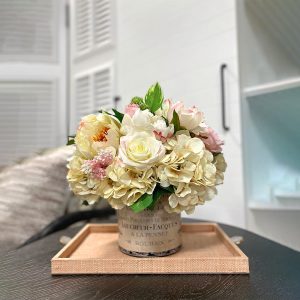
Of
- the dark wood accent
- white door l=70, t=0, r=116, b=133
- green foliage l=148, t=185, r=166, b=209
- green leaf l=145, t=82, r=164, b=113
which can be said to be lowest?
the dark wood accent

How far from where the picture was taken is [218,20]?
4.29 ft

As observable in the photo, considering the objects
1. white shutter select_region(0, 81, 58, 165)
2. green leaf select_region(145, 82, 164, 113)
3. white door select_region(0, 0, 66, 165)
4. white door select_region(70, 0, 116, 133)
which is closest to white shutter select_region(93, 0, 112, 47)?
white door select_region(70, 0, 116, 133)

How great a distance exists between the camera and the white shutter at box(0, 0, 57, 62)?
2.16m

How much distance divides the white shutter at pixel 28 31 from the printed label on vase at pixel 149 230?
1.83m

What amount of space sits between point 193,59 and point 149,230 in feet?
3.10

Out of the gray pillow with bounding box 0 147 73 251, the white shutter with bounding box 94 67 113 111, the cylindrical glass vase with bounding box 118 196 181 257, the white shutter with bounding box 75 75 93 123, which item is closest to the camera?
the cylindrical glass vase with bounding box 118 196 181 257

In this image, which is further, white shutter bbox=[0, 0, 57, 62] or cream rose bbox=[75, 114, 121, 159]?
white shutter bbox=[0, 0, 57, 62]

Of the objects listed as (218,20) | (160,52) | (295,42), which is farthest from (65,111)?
(295,42)

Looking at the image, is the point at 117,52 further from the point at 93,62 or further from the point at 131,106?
the point at 131,106

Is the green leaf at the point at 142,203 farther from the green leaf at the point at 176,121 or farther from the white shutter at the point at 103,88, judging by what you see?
the white shutter at the point at 103,88

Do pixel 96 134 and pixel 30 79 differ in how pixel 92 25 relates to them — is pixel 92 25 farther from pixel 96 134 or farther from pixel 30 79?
pixel 96 134

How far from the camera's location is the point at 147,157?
60 cm

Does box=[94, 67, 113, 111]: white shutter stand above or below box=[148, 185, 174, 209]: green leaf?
above

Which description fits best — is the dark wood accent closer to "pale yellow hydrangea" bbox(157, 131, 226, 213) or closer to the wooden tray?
the wooden tray
